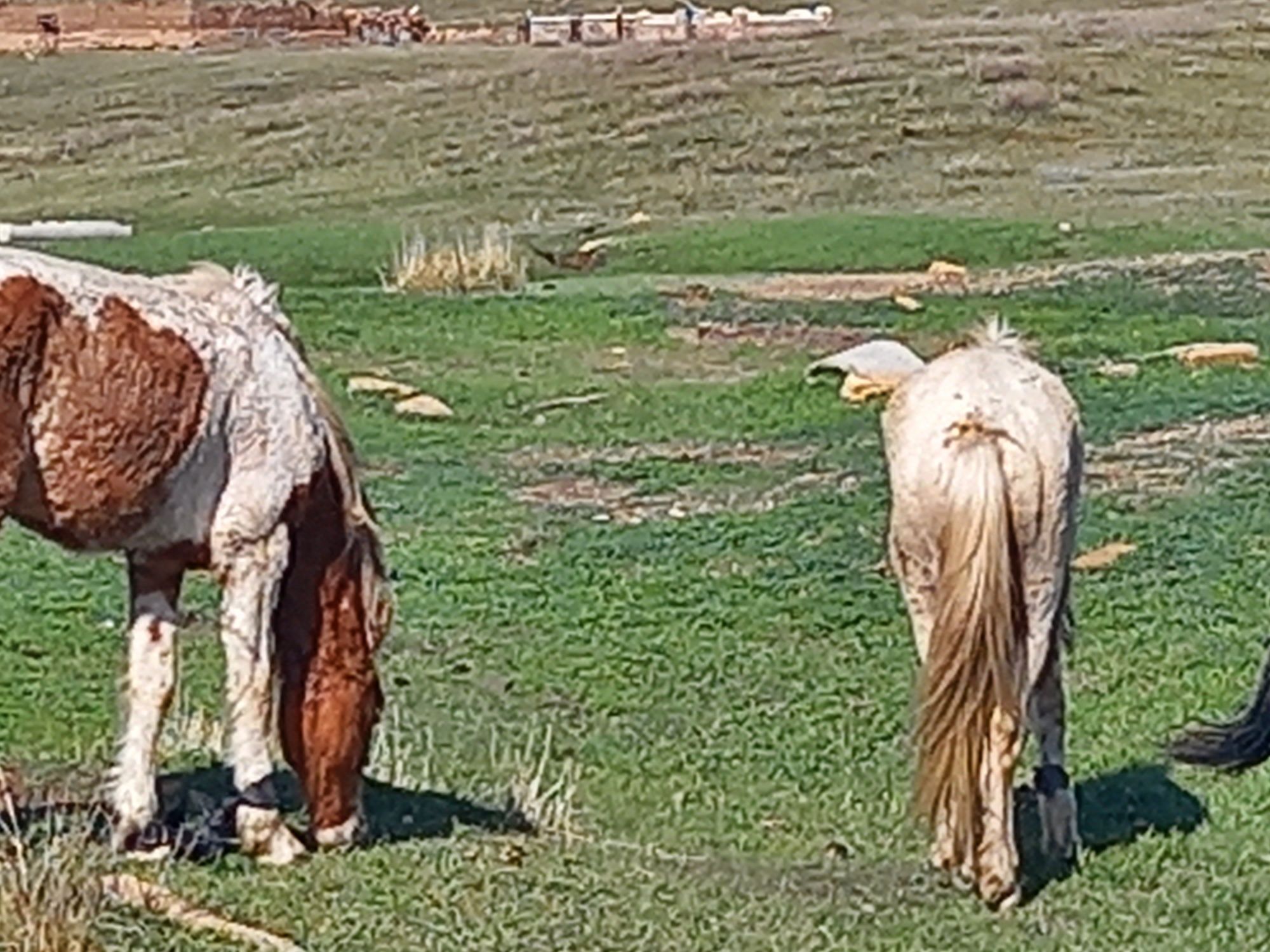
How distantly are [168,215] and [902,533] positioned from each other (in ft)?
97.9

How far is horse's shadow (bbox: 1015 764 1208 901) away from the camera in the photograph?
10.3 metres

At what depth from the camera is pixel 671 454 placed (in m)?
20.1

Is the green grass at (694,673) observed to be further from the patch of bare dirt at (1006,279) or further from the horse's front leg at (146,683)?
the patch of bare dirt at (1006,279)

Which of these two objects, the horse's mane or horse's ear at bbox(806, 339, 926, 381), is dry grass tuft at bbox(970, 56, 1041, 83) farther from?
the horse's mane

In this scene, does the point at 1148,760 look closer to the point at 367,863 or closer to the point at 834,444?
the point at 367,863

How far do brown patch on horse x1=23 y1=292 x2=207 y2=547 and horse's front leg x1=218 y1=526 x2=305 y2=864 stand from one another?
434 millimetres

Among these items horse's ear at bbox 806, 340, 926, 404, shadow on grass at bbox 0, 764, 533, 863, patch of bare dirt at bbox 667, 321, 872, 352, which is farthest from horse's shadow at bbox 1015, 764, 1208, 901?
patch of bare dirt at bbox 667, 321, 872, 352

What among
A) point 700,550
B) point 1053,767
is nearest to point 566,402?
point 700,550

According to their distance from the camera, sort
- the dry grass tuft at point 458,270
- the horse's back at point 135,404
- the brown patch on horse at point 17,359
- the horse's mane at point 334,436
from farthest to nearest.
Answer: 1. the dry grass tuft at point 458,270
2. the horse's mane at point 334,436
3. the horse's back at point 135,404
4. the brown patch on horse at point 17,359

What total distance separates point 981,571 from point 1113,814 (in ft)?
5.84

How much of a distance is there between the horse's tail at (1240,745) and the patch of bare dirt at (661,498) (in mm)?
6194

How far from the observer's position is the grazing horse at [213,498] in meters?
8.99

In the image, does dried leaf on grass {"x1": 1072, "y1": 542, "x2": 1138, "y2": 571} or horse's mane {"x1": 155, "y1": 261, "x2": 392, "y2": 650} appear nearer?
horse's mane {"x1": 155, "y1": 261, "x2": 392, "y2": 650}

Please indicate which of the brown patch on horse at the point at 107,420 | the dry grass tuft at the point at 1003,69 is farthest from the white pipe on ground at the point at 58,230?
the brown patch on horse at the point at 107,420
